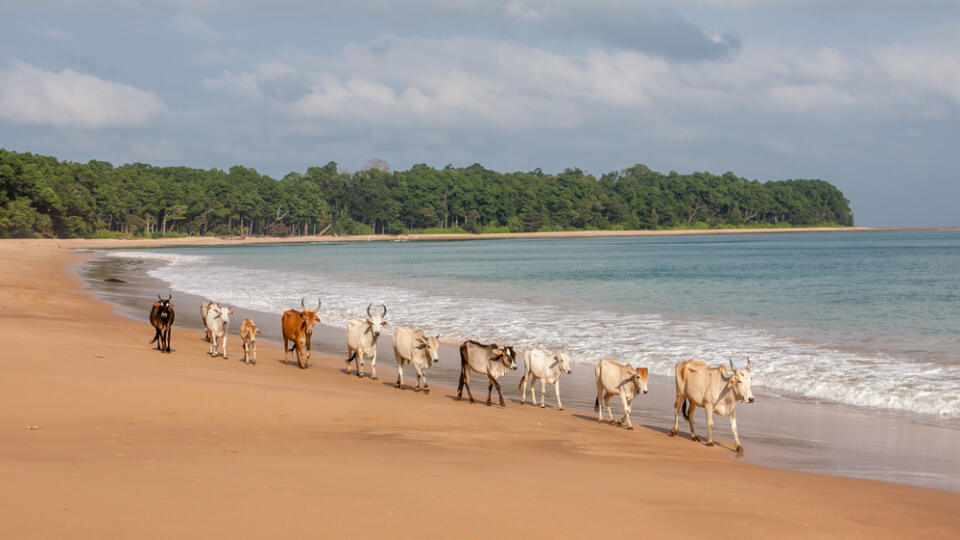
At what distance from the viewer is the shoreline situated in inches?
340

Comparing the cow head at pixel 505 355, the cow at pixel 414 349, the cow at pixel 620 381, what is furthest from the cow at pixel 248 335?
the cow at pixel 620 381

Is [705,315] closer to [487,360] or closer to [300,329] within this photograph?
[487,360]

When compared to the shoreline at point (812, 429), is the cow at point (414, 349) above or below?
above

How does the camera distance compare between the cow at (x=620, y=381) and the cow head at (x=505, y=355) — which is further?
the cow head at (x=505, y=355)

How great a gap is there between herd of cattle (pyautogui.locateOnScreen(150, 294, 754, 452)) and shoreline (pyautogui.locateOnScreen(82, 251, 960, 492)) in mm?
380

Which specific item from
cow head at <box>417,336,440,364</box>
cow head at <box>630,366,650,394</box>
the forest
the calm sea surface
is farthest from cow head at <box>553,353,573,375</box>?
the forest

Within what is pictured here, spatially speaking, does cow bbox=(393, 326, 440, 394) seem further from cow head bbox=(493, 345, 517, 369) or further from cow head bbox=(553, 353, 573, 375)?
cow head bbox=(553, 353, 573, 375)

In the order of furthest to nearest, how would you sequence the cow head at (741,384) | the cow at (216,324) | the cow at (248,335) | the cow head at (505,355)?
the cow at (216,324) < the cow at (248,335) < the cow head at (505,355) < the cow head at (741,384)

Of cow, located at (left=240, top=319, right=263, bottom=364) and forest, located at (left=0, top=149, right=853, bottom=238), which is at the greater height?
forest, located at (left=0, top=149, right=853, bottom=238)

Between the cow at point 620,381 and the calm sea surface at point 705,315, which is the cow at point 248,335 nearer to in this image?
the calm sea surface at point 705,315

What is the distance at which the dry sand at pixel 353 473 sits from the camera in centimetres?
527

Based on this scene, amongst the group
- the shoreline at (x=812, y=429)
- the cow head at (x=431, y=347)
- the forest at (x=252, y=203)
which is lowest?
the shoreline at (x=812, y=429)

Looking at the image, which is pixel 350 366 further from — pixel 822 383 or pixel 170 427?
pixel 822 383

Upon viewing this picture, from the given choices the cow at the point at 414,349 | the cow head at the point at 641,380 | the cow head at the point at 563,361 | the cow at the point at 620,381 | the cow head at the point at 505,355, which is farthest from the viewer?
the cow at the point at 414,349
